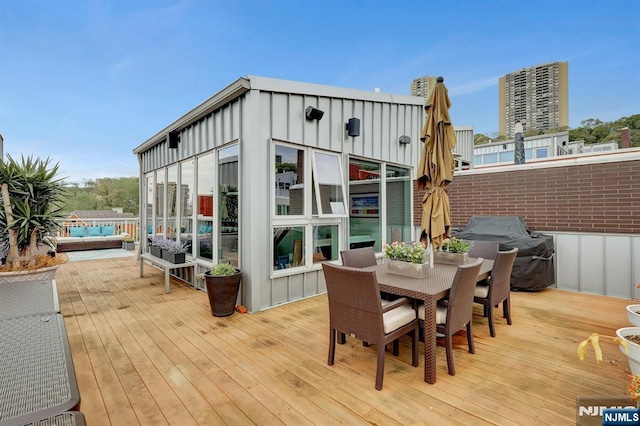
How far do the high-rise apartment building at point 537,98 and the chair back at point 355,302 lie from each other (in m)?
24.1

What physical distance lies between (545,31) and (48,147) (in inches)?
Answer: 1084

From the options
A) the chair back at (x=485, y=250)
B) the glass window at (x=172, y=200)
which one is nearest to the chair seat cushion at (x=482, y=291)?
the chair back at (x=485, y=250)

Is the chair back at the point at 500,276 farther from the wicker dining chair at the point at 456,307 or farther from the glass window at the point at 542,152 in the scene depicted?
the glass window at the point at 542,152

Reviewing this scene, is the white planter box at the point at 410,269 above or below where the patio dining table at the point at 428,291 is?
above

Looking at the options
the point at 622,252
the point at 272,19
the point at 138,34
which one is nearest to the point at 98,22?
the point at 138,34

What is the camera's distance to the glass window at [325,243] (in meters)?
4.92

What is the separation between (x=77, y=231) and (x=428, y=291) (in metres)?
12.6

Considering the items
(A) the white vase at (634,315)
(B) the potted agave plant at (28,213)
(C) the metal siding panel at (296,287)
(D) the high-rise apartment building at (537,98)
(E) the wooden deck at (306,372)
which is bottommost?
(E) the wooden deck at (306,372)

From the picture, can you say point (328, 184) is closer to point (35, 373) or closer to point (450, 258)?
point (450, 258)

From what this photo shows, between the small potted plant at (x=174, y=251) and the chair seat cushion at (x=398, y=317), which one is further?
the small potted plant at (x=174, y=251)

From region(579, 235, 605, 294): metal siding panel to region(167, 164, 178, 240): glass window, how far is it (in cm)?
744

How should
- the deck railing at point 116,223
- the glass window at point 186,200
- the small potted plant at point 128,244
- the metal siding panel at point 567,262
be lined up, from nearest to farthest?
the metal siding panel at point 567,262 < the glass window at point 186,200 < the small potted plant at point 128,244 < the deck railing at point 116,223

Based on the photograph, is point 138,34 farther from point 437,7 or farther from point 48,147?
point 48,147

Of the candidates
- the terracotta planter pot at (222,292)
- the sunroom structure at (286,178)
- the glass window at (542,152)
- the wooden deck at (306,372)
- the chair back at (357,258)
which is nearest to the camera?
the wooden deck at (306,372)
